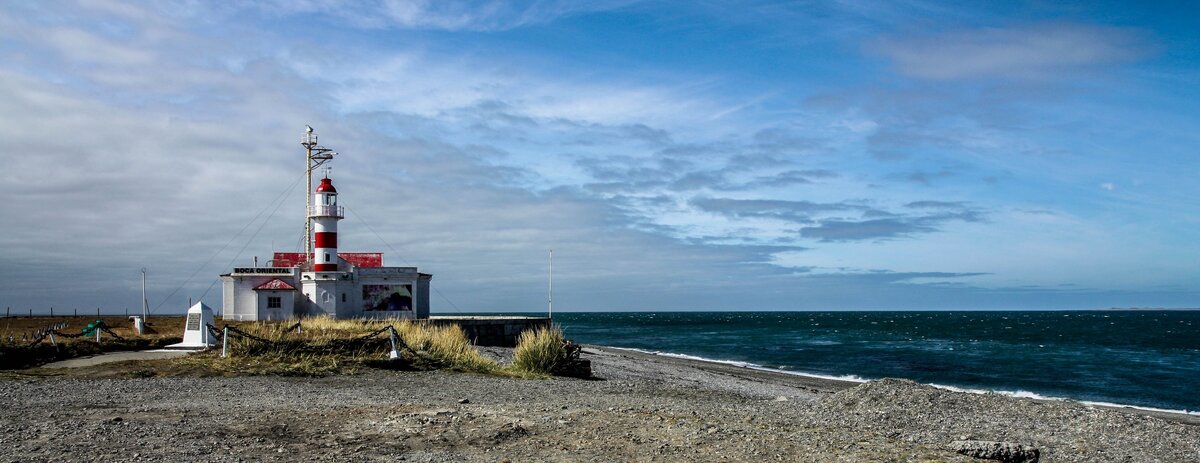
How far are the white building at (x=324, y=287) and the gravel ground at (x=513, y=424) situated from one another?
2456 centimetres

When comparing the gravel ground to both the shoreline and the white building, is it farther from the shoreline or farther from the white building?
the white building

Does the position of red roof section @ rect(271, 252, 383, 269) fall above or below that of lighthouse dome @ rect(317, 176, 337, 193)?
below

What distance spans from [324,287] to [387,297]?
9.62ft

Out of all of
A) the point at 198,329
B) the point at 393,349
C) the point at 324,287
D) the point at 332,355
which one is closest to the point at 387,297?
the point at 324,287

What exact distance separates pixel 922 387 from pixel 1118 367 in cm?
2880

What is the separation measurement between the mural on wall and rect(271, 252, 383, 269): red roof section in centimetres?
351

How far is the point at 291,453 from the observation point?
8.04 m

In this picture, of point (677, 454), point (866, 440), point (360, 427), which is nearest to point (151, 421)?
point (360, 427)

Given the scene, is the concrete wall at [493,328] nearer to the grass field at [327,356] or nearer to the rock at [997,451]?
the grass field at [327,356]

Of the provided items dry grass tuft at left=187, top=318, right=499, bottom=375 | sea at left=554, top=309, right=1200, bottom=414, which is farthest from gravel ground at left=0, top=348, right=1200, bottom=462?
sea at left=554, top=309, right=1200, bottom=414

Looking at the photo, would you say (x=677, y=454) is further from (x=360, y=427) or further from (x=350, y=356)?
(x=350, y=356)

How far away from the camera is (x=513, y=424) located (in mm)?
9523

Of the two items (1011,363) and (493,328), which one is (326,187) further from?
(1011,363)

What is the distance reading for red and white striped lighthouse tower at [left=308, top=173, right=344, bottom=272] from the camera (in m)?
40.0
